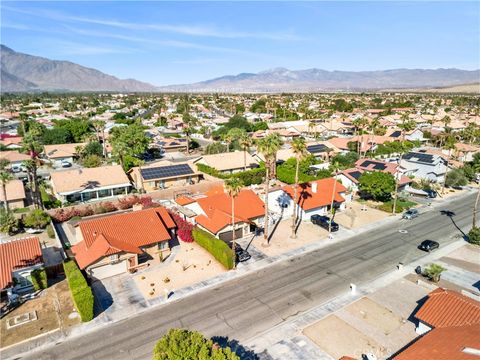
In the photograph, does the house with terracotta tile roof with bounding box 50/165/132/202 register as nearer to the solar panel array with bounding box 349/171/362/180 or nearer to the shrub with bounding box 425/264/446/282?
the solar panel array with bounding box 349/171/362/180

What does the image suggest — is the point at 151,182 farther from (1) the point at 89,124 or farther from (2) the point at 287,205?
(1) the point at 89,124

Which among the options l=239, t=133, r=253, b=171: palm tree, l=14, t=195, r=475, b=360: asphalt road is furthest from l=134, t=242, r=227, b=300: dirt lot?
l=239, t=133, r=253, b=171: palm tree

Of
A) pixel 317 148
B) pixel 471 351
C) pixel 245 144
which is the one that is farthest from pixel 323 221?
pixel 317 148

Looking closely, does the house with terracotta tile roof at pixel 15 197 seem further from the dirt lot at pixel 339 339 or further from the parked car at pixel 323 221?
the dirt lot at pixel 339 339

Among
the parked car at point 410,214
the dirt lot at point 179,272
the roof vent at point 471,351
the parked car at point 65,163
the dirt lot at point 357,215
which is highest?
the roof vent at point 471,351

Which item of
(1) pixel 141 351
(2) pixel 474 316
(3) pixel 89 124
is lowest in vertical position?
(1) pixel 141 351

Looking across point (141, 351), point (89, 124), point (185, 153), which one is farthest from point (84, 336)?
point (89, 124)

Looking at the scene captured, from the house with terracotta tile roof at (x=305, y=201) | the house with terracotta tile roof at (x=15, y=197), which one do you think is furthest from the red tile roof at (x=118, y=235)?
the house with terracotta tile roof at (x=15, y=197)

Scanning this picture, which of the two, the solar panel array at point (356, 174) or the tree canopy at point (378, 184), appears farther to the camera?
the solar panel array at point (356, 174)
